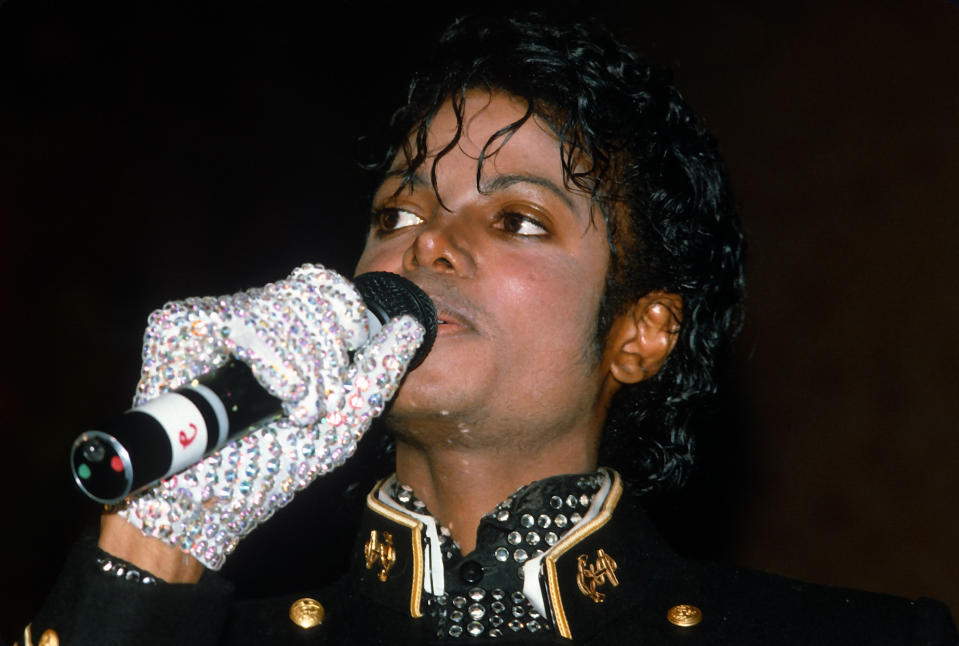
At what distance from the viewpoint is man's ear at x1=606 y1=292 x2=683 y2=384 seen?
187 cm

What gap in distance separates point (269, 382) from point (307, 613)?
71cm

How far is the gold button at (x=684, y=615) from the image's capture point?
1570 mm

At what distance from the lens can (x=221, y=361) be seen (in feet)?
3.71

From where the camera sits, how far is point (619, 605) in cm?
159

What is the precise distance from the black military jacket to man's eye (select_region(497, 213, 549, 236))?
476 millimetres

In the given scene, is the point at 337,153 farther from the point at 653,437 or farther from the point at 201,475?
the point at 201,475

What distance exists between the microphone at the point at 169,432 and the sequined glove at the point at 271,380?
29mm

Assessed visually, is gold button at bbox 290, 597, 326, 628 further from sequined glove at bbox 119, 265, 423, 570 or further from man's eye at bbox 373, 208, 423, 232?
man's eye at bbox 373, 208, 423, 232

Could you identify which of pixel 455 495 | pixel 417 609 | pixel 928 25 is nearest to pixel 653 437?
pixel 455 495

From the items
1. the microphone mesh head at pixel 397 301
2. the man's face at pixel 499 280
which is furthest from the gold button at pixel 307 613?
the microphone mesh head at pixel 397 301

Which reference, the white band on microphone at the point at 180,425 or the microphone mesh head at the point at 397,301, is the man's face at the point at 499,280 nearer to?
the microphone mesh head at the point at 397,301

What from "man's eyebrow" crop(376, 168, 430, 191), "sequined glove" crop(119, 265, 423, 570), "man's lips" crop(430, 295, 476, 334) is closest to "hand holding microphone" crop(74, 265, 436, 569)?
"sequined glove" crop(119, 265, 423, 570)

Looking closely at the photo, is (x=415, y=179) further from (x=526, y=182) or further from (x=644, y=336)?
(x=644, y=336)

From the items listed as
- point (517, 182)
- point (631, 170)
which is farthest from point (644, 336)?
point (517, 182)
